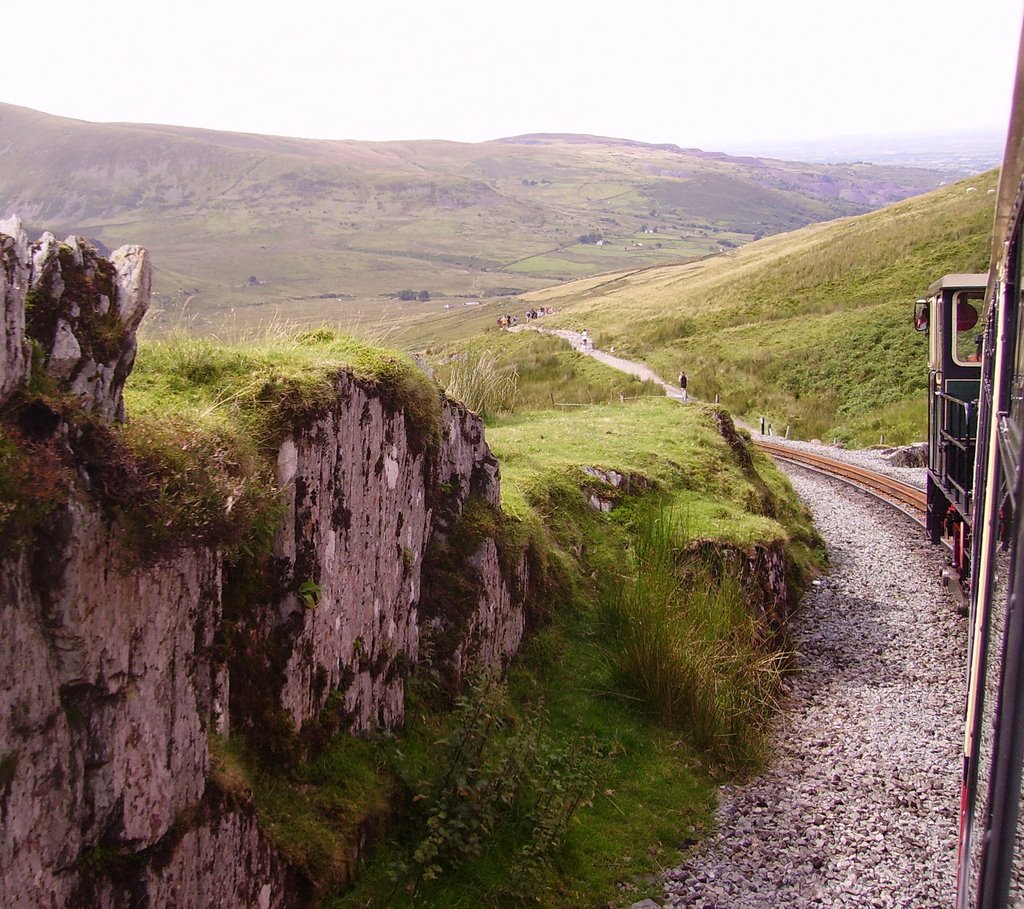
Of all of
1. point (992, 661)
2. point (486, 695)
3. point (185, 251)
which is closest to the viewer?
point (992, 661)

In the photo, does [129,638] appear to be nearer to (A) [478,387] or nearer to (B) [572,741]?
(B) [572,741]

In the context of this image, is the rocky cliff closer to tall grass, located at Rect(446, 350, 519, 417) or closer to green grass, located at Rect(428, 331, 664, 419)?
green grass, located at Rect(428, 331, 664, 419)

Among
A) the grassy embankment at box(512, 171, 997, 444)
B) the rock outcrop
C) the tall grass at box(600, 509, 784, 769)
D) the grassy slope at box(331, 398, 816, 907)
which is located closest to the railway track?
the grassy slope at box(331, 398, 816, 907)

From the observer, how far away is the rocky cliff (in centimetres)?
388

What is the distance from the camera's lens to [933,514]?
Result: 14422mm

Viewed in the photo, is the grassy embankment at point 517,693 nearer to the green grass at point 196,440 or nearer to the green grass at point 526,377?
the green grass at point 196,440

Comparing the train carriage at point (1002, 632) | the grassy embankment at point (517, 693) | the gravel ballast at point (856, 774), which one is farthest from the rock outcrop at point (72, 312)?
the gravel ballast at point (856, 774)

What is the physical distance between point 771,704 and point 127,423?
25.8 feet

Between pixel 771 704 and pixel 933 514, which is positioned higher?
pixel 933 514

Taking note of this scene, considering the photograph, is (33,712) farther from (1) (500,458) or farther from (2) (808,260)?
(2) (808,260)

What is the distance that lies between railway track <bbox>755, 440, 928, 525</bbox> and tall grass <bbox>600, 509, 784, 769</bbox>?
27.9 feet

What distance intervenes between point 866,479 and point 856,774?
1257 centimetres

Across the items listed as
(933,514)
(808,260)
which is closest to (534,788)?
(933,514)

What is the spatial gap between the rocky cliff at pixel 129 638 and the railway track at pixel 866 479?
1402 cm
